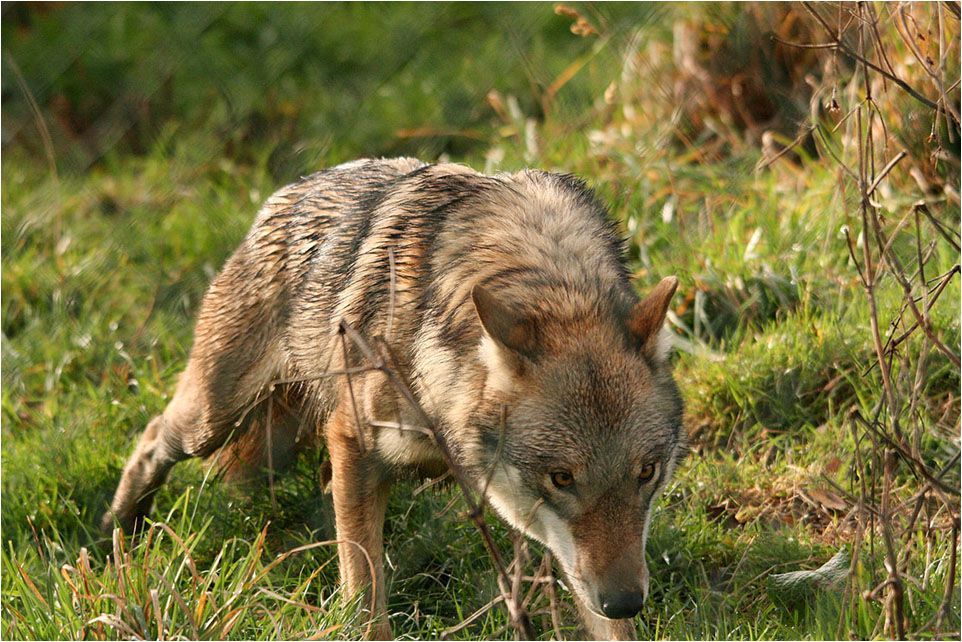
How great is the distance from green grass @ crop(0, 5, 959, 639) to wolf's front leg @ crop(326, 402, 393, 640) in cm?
11

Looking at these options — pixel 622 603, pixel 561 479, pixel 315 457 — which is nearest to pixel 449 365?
pixel 561 479

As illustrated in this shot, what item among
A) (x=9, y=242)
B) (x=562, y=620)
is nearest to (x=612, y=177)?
(x=562, y=620)

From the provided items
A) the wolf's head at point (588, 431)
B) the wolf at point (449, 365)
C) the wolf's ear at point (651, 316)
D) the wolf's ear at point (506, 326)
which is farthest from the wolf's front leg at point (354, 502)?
the wolf's ear at point (651, 316)

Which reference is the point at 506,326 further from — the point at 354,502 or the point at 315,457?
the point at 315,457

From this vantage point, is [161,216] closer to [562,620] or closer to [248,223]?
[248,223]

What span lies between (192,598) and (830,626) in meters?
1.92

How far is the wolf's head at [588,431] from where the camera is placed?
3.30 m

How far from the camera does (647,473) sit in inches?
134

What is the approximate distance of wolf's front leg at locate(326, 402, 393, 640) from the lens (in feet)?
13.1

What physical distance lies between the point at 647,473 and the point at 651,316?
46cm

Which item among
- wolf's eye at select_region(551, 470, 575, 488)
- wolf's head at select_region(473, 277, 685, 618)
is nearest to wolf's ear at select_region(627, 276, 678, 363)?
wolf's head at select_region(473, 277, 685, 618)

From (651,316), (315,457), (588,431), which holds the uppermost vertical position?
(651,316)

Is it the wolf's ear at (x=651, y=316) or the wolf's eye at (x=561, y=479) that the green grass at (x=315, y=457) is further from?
the wolf's ear at (x=651, y=316)

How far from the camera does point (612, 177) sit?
251 inches
